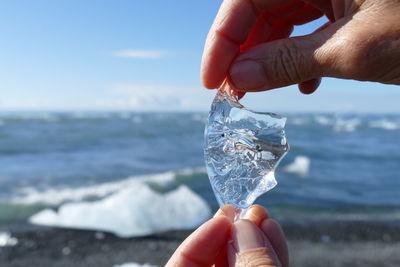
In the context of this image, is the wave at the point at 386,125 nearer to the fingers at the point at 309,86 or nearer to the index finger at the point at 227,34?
the fingers at the point at 309,86

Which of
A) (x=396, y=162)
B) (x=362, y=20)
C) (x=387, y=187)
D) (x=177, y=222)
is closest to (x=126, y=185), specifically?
(x=177, y=222)

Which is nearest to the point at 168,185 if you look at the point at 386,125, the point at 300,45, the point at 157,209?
the point at 157,209

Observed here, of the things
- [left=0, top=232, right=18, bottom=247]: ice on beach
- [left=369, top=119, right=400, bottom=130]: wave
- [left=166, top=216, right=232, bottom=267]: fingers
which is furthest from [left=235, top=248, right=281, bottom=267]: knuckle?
[left=369, top=119, right=400, bottom=130]: wave

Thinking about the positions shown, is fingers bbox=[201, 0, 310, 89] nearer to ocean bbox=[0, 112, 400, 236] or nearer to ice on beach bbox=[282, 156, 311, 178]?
ocean bbox=[0, 112, 400, 236]

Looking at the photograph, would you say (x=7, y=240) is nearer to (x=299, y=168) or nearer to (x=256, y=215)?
(x=256, y=215)

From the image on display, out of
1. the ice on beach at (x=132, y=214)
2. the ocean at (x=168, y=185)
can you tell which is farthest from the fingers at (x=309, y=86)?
the ocean at (x=168, y=185)
